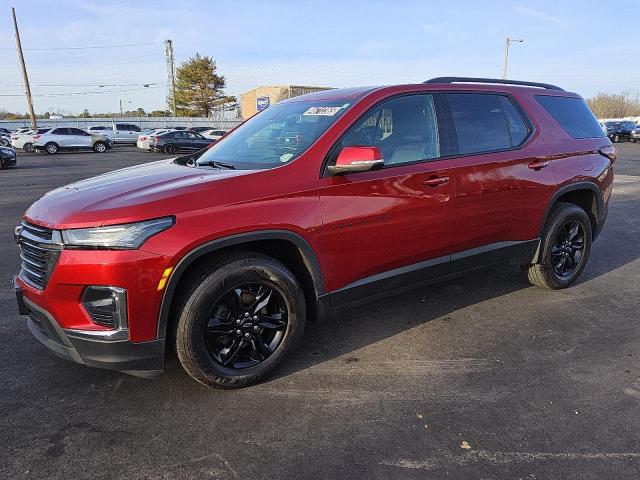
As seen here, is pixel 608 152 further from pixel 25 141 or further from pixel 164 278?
pixel 25 141

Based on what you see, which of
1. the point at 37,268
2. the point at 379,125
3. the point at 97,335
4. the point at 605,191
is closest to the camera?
the point at 97,335

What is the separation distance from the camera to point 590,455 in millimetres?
2420

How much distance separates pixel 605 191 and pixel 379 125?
119 inches

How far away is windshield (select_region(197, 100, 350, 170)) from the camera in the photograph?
325cm

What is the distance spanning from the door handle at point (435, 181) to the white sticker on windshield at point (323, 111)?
0.82 m

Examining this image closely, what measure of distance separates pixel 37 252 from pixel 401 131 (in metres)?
2.53

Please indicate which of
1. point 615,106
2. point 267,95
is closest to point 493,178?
point 267,95

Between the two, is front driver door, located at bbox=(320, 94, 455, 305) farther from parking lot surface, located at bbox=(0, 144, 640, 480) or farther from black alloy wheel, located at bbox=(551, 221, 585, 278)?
black alloy wheel, located at bbox=(551, 221, 585, 278)

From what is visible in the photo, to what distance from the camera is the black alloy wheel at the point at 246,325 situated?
2934 millimetres

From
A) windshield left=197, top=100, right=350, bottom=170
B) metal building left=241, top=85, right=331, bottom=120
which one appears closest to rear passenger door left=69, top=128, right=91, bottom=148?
metal building left=241, top=85, right=331, bottom=120

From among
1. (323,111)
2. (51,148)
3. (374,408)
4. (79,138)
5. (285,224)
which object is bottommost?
(374,408)

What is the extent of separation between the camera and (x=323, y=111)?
351cm

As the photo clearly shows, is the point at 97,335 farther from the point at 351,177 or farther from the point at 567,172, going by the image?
the point at 567,172

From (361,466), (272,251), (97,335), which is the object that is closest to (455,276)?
(272,251)
